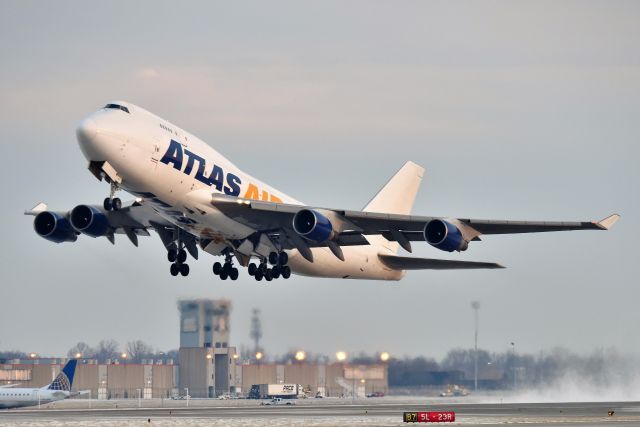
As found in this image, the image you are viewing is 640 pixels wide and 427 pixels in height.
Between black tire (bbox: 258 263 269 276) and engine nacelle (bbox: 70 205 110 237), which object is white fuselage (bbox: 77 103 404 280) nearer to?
black tire (bbox: 258 263 269 276)

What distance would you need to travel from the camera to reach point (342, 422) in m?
53.8

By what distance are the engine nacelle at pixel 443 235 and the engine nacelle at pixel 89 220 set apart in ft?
58.0

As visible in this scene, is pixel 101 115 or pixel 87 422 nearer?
pixel 101 115

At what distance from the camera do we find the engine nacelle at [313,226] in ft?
174

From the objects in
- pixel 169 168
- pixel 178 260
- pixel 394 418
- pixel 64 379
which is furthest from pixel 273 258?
pixel 64 379

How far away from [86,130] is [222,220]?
9.16 meters

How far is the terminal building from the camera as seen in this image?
87000 millimetres

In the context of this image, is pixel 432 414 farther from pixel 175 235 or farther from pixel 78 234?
pixel 78 234

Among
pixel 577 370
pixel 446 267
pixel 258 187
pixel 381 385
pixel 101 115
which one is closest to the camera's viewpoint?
pixel 101 115

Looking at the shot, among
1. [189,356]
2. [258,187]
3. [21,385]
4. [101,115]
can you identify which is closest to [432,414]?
[258,187]

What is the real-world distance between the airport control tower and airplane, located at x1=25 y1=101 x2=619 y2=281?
52.0ft

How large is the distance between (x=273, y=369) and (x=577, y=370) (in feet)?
86.9

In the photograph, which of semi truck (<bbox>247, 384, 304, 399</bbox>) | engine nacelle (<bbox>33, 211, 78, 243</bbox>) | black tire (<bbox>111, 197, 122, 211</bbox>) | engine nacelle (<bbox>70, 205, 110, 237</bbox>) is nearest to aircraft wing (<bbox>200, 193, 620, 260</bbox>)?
black tire (<bbox>111, 197, 122, 211</bbox>)

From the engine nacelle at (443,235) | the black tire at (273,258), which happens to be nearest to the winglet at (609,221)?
the engine nacelle at (443,235)
